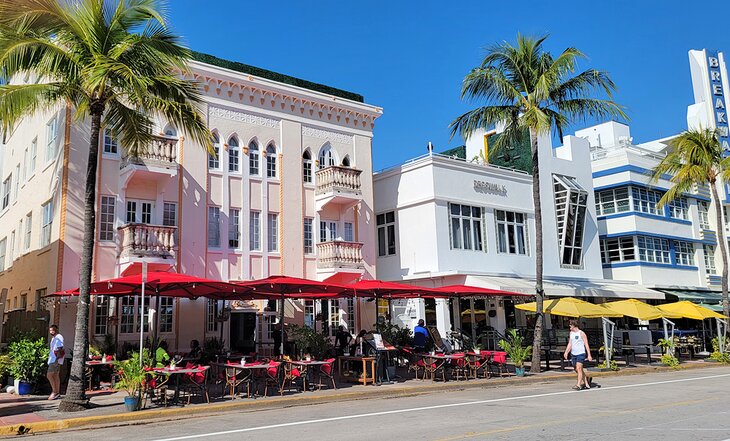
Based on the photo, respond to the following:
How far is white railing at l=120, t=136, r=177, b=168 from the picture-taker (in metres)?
20.3

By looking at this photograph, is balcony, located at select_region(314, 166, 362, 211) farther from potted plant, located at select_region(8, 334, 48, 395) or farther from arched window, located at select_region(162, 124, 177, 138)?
potted plant, located at select_region(8, 334, 48, 395)

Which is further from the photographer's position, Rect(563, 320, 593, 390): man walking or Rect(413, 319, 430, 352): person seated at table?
Rect(413, 319, 430, 352): person seated at table

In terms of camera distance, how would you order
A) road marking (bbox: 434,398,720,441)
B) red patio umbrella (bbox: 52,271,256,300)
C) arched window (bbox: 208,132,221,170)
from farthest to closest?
arched window (bbox: 208,132,221,170), red patio umbrella (bbox: 52,271,256,300), road marking (bbox: 434,398,720,441)

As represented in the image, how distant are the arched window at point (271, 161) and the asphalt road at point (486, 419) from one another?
11936 mm

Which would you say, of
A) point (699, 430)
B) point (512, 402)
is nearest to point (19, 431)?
point (512, 402)

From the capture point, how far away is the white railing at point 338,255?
81.0ft

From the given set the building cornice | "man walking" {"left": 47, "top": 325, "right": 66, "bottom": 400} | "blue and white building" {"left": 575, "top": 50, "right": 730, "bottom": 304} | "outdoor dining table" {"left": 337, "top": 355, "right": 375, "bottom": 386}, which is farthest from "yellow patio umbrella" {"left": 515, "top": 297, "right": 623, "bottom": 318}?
"man walking" {"left": 47, "top": 325, "right": 66, "bottom": 400}

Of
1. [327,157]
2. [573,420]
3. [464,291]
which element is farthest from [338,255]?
[573,420]

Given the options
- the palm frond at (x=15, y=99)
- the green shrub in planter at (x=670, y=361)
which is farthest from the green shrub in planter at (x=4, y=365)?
the green shrub in planter at (x=670, y=361)

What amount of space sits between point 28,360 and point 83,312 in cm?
406

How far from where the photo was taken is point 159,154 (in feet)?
68.5

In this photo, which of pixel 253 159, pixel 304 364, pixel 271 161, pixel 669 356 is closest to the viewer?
pixel 304 364

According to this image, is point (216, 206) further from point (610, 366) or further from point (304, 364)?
point (610, 366)

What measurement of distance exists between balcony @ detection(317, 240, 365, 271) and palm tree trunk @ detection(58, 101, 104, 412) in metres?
11.9
